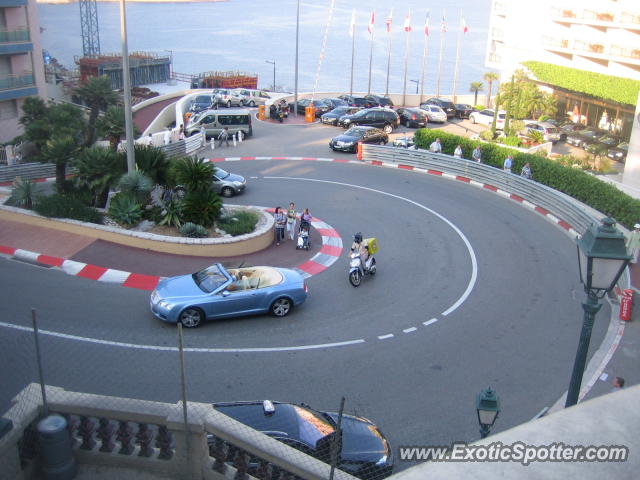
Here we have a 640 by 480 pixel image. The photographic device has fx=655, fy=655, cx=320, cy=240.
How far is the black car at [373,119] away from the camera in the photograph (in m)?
42.1

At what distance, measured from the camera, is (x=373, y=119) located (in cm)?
4228

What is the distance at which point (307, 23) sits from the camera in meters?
188

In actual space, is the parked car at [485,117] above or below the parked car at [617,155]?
above

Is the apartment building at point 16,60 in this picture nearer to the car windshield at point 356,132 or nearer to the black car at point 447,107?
the car windshield at point 356,132

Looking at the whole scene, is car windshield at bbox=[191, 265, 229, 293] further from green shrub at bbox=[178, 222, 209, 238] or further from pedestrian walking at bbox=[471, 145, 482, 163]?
pedestrian walking at bbox=[471, 145, 482, 163]

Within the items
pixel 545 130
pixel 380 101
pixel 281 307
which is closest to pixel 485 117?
pixel 545 130

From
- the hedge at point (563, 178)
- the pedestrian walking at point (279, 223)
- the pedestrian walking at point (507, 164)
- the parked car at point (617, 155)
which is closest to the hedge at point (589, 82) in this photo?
the parked car at point (617, 155)

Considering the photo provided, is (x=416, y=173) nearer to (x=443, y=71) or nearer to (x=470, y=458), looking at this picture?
(x=470, y=458)

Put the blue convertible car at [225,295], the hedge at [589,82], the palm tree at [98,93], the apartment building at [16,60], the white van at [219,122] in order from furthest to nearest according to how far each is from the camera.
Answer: the hedge at [589,82] < the white van at [219,122] < the apartment building at [16,60] < the palm tree at [98,93] < the blue convertible car at [225,295]

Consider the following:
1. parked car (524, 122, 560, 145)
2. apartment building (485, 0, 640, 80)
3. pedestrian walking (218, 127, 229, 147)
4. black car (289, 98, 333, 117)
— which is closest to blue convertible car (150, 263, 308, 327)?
pedestrian walking (218, 127, 229, 147)

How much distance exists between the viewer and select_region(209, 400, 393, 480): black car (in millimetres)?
9555

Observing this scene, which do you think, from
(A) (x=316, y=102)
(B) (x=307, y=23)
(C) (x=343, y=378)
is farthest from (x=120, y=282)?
(B) (x=307, y=23)

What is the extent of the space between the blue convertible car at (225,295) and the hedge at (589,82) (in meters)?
38.6

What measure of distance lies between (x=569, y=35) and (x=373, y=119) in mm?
24963
